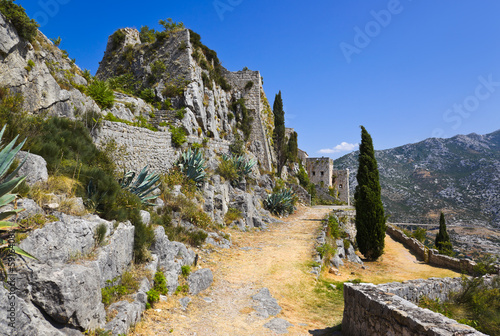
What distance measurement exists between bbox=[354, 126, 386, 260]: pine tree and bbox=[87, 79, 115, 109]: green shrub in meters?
13.1

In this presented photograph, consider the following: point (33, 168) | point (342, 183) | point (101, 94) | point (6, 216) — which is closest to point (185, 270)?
point (33, 168)

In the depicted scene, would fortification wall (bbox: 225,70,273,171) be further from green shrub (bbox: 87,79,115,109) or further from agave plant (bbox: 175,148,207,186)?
green shrub (bbox: 87,79,115,109)

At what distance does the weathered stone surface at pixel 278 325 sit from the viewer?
514cm

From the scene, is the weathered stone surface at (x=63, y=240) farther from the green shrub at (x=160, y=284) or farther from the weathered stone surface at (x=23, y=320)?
the green shrub at (x=160, y=284)

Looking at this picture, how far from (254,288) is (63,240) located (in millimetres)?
4610

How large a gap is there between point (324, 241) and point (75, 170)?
954 cm

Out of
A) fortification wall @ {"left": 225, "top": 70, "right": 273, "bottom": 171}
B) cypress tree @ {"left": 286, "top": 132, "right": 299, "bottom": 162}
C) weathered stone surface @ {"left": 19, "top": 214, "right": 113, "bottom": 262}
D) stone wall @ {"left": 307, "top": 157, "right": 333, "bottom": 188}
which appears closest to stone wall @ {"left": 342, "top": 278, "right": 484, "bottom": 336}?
weathered stone surface @ {"left": 19, "top": 214, "right": 113, "bottom": 262}

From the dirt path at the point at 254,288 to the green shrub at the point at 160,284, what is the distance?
9.3 inches

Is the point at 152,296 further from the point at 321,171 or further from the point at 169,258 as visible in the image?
the point at 321,171

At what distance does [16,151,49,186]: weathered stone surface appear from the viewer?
4.52m

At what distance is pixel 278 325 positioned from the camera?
5340mm

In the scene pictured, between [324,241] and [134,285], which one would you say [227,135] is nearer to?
[324,241]

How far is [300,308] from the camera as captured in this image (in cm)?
633

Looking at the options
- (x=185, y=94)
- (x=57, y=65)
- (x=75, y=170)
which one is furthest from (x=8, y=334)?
(x=185, y=94)
